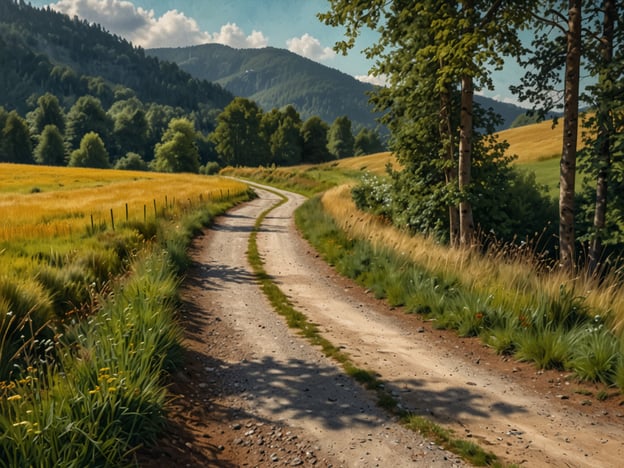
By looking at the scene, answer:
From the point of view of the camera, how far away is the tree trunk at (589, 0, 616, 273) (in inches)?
532

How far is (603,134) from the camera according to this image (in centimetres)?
1451

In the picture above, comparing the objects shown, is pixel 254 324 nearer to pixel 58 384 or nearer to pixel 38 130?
pixel 58 384

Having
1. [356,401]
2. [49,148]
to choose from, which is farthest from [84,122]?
[356,401]

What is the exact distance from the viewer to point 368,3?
13336 mm

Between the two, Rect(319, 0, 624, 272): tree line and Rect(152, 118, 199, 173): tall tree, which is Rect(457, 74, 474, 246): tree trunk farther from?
Rect(152, 118, 199, 173): tall tree

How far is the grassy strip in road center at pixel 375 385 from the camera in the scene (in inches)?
203

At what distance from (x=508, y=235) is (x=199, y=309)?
49.1 feet

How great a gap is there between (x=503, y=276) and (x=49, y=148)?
11935cm

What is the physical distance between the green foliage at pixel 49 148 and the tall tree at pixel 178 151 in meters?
32.8

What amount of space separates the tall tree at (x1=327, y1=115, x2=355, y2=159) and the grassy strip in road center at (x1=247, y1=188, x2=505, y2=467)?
115m

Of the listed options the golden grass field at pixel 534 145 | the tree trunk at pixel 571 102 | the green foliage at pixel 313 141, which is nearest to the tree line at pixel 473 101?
the tree trunk at pixel 571 102

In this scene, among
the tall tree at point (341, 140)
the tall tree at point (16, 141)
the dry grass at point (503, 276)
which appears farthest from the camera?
the tall tree at point (341, 140)

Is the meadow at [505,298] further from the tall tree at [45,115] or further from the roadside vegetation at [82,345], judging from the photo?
the tall tree at [45,115]

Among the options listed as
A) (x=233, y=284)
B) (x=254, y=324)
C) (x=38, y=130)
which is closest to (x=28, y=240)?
(x=233, y=284)
